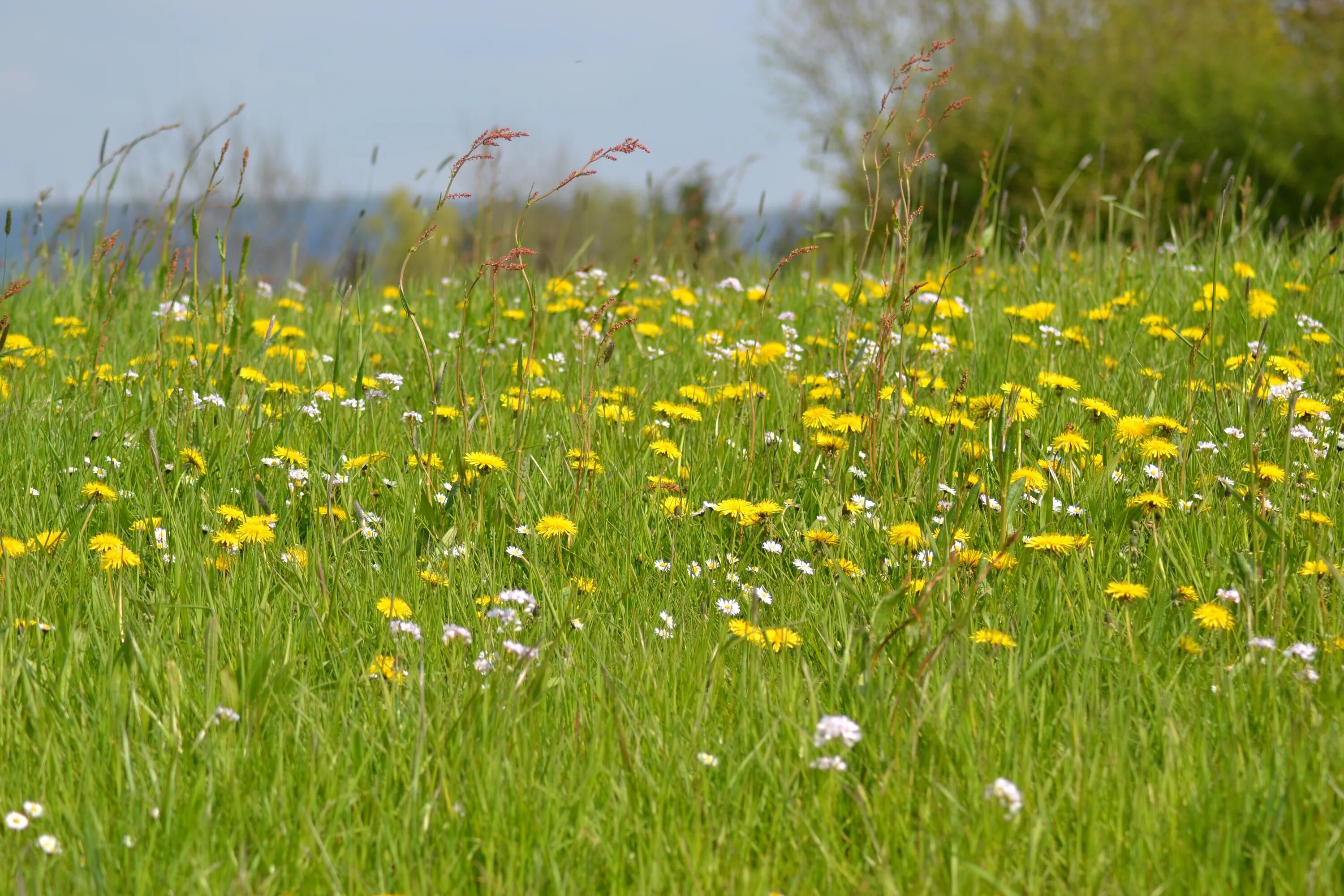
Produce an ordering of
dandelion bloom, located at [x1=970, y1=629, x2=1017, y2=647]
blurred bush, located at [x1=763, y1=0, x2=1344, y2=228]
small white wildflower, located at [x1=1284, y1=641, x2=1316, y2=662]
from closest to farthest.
Result: small white wildflower, located at [x1=1284, y1=641, x2=1316, y2=662], dandelion bloom, located at [x1=970, y1=629, x2=1017, y2=647], blurred bush, located at [x1=763, y1=0, x2=1344, y2=228]

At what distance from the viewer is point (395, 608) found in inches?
72.1

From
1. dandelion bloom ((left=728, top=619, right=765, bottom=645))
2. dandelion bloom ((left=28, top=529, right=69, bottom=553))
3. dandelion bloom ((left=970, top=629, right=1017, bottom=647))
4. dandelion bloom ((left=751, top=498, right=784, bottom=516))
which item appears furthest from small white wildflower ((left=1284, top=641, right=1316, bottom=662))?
dandelion bloom ((left=28, top=529, right=69, bottom=553))

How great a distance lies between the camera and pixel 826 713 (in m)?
1.62

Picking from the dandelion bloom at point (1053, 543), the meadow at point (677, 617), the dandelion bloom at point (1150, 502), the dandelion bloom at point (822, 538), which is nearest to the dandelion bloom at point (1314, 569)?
the meadow at point (677, 617)

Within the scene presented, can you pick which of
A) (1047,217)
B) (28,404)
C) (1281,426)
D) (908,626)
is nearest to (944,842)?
(908,626)

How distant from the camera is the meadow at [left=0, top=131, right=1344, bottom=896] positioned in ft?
4.41

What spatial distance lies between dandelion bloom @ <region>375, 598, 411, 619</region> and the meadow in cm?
4

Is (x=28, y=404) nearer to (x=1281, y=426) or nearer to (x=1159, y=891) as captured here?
(x=1159, y=891)

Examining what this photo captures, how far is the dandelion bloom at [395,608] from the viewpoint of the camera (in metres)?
1.82

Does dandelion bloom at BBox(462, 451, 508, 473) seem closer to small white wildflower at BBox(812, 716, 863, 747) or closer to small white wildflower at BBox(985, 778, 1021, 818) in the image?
small white wildflower at BBox(812, 716, 863, 747)

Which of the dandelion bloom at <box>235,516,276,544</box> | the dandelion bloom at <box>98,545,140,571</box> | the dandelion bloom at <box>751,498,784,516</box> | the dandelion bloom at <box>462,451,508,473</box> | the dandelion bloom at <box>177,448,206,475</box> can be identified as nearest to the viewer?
the dandelion bloom at <box>98,545,140,571</box>

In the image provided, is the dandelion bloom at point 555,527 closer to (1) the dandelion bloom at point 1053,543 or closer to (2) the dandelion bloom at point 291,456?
(2) the dandelion bloom at point 291,456

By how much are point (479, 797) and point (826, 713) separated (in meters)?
0.53

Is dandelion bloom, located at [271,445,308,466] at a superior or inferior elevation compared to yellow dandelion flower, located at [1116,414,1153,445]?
inferior
